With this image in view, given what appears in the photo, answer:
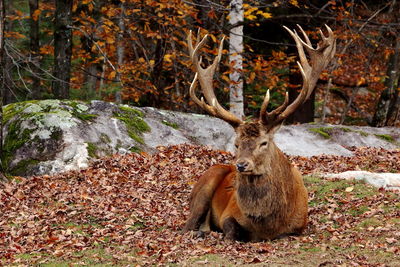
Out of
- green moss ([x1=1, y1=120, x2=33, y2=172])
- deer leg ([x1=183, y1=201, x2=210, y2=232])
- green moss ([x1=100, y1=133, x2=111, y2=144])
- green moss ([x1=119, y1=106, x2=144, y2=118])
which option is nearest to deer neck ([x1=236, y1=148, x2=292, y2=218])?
deer leg ([x1=183, y1=201, x2=210, y2=232])

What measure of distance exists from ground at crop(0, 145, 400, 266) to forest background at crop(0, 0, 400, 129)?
2.46m

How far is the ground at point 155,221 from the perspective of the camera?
6.90m

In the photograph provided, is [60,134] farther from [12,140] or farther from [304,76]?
[304,76]

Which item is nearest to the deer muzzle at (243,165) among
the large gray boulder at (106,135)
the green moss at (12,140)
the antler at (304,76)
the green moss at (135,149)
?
the antler at (304,76)

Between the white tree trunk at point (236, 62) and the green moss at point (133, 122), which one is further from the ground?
the white tree trunk at point (236, 62)

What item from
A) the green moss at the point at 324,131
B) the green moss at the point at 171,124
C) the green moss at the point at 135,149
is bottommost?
the green moss at the point at 135,149

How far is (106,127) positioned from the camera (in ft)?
45.3

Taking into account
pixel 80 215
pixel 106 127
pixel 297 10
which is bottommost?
pixel 80 215

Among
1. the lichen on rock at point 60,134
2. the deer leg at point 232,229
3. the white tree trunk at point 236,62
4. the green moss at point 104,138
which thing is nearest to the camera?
the deer leg at point 232,229

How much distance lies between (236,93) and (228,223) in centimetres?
703

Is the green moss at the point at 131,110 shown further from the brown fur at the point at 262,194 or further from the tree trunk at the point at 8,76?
the brown fur at the point at 262,194

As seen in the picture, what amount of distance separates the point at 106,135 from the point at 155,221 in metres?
4.75

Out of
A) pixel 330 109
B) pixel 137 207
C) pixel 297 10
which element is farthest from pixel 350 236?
pixel 330 109

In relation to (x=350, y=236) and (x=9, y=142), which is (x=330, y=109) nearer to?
(x=9, y=142)
